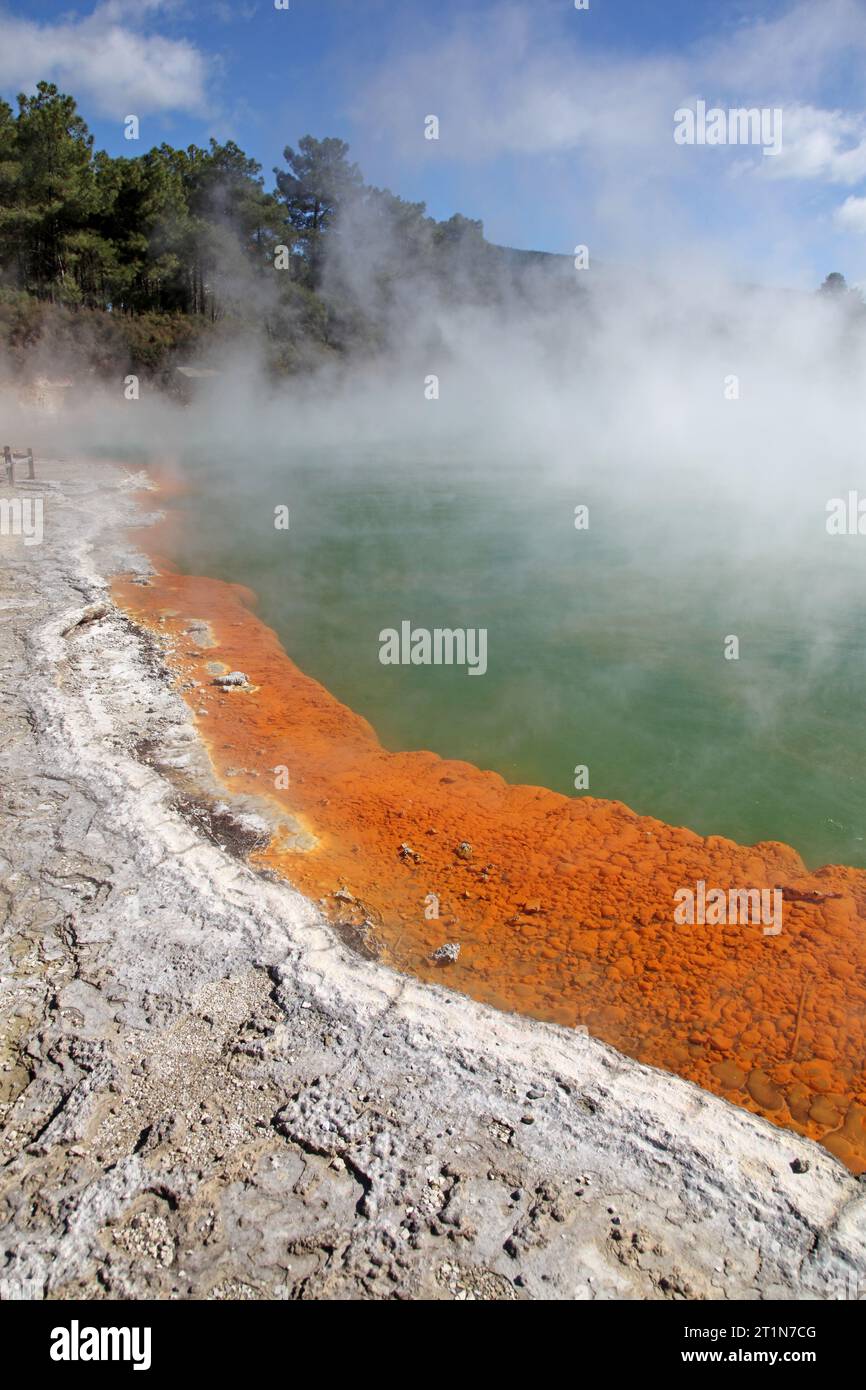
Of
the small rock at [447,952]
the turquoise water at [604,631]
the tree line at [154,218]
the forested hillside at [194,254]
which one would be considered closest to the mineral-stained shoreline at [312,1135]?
the small rock at [447,952]

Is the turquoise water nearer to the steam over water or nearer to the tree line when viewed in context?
the steam over water

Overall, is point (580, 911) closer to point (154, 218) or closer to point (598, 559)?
point (598, 559)

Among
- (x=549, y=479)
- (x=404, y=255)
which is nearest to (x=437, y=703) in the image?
(x=549, y=479)

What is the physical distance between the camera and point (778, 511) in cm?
1305

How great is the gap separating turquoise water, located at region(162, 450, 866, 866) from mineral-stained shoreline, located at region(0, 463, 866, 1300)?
239cm

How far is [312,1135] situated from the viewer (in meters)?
2.45

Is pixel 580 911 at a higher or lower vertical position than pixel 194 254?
lower

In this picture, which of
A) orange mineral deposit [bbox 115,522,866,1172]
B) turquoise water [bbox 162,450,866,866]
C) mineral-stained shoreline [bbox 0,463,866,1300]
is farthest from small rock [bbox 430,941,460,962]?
turquoise water [bbox 162,450,866,866]

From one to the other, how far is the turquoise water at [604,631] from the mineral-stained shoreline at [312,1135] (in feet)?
7.85

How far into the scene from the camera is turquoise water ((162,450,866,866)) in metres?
5.40

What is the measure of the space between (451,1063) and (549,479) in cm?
1457

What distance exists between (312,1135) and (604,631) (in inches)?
240

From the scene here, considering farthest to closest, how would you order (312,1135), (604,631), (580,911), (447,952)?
(604,631)
(580,911)
(447,952)
(312,1135)

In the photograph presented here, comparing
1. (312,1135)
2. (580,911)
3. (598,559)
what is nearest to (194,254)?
(598,559)
